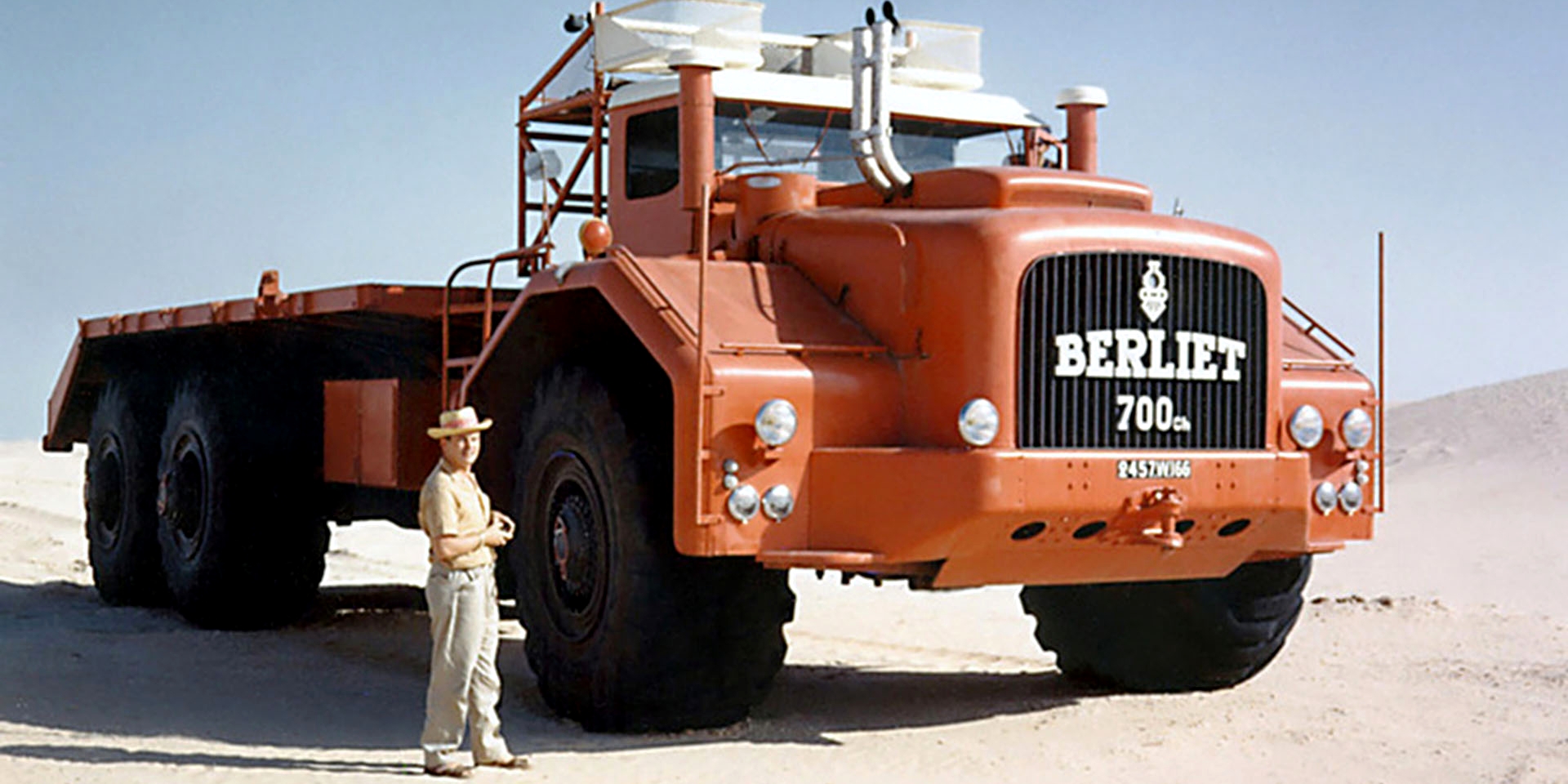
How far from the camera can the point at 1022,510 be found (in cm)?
804

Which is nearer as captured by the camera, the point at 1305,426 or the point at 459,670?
the point at 459,670

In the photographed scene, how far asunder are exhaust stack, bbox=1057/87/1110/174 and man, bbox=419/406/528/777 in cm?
409

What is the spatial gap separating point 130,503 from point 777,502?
806cm

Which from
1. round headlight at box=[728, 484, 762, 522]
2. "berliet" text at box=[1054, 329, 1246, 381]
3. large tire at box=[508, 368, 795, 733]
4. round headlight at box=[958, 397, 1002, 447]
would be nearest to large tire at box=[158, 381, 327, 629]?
large tire at box=[508, 368, 795, 733]

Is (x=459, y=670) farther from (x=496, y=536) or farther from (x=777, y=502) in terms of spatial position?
(x=777, y=502)

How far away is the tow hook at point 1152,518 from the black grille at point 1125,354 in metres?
0.24

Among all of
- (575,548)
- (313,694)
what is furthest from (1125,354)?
(313,694)

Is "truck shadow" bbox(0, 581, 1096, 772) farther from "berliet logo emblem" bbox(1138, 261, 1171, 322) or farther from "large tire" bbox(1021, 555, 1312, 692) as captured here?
"berliet logo emblem" bbox(1138, 261, 1171, 322)

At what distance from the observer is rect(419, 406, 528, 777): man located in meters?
7.99

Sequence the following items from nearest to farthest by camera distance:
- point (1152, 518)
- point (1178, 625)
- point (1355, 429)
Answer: point (1152, 518)
point (1355, 429)
point (1178, 625)

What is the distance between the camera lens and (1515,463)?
30.6 metres

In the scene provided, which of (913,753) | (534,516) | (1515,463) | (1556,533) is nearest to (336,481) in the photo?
(534,516)

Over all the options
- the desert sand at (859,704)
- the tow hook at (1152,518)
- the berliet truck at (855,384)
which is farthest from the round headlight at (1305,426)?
the desert sand at (859,704)

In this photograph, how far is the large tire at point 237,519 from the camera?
42.9ft
